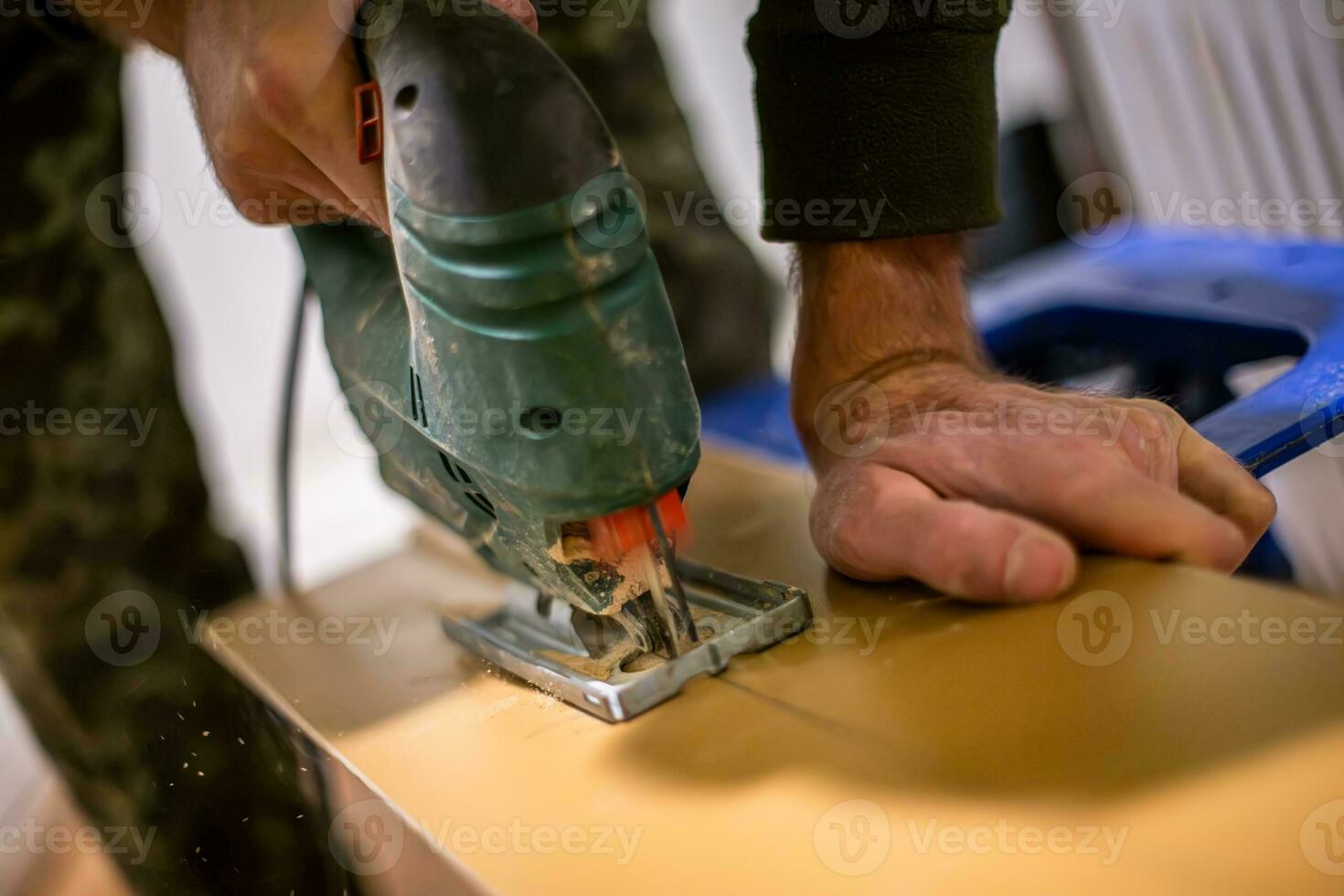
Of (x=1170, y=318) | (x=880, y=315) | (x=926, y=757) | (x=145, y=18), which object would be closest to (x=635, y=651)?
(x=926, y=757)

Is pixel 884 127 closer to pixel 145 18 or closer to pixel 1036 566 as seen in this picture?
pixel 1036 566

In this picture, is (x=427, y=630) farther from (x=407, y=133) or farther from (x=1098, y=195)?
(x=1098, y=195)

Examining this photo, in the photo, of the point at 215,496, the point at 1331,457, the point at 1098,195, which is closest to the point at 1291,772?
the point at 1331,457

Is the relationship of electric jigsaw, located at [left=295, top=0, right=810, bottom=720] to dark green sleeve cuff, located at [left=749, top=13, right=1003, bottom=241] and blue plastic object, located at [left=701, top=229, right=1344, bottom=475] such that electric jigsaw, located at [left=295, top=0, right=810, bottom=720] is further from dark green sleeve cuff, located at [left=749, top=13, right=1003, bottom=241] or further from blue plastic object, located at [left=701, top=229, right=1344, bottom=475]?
blue plastic object, located at [left=701, top=229, right=1344, bottom=475]

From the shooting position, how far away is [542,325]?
20.9 inches

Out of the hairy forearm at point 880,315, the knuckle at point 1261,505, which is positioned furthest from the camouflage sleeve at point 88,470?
the knuckle at point 1261,505

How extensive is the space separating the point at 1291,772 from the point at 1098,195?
1.37 metres

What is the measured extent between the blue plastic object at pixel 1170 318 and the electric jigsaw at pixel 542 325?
405 millimetres

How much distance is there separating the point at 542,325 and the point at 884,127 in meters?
0.37

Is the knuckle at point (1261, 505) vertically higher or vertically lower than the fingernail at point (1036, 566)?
lower

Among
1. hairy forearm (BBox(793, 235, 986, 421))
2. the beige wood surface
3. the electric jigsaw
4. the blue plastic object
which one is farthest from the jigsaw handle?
the blue plastic object

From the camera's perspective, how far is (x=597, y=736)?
0.62 metres

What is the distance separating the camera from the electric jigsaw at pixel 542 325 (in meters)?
0.52

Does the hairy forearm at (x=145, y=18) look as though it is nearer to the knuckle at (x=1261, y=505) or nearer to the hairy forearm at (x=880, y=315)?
the hairy forearm at (x=880, y=315)
